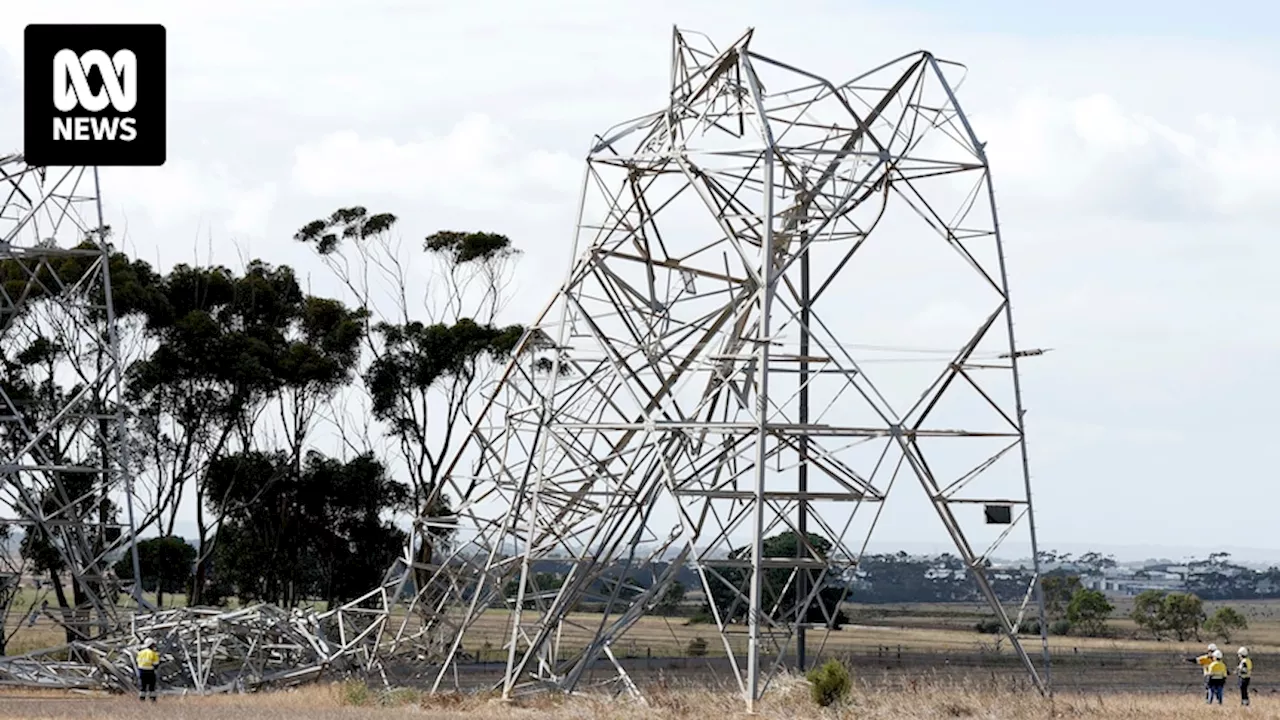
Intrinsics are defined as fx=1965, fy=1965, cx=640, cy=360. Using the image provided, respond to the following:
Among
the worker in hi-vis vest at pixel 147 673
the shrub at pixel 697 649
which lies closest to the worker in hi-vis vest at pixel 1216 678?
the worker in hi-vis vest at pixel 147 673

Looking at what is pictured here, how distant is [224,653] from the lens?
44.4 meters

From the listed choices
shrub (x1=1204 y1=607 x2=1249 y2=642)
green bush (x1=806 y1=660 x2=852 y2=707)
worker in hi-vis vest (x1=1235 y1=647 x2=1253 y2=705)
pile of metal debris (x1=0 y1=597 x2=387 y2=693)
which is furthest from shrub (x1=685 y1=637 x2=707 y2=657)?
shrub (x1=1204 y1=607 x2=1249 y2=642)

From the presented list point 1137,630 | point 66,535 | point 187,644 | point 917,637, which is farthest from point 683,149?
point 1137,630

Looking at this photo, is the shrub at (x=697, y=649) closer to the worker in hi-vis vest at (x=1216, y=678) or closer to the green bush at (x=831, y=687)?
the worker in hi-vis vest at (x=1216, y=678)

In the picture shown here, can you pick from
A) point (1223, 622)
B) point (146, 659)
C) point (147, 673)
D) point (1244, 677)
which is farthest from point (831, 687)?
point (1223, 622)

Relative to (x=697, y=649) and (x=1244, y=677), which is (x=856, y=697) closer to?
(x=1244, y=677)

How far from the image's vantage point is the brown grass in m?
32.5

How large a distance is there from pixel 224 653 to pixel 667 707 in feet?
47.8

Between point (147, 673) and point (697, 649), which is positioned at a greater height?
point (697, 649)

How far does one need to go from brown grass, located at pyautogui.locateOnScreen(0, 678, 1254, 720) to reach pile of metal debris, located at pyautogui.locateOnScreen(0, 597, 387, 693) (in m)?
4.83

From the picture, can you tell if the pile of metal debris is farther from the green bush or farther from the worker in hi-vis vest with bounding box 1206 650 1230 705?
the worker in hi-vis vest with bounding box 1206 650 1230 705

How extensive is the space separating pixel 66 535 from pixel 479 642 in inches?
1384

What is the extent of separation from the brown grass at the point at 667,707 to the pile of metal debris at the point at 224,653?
4831 millimetres

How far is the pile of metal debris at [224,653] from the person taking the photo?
43.0 meters
